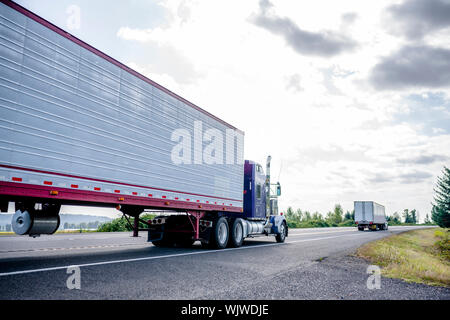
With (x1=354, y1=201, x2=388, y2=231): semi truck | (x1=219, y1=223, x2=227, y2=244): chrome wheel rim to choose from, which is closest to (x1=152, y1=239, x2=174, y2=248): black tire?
(x1=219, y1=223, x2=227, y2=244): chrome wheel rim

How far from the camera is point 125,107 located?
8570mm

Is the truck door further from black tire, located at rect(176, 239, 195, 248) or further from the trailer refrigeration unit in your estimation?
black tire, located at rect(176, 239, 195, 248)

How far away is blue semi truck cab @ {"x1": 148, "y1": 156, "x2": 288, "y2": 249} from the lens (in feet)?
39.6

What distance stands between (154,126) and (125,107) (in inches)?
46.4

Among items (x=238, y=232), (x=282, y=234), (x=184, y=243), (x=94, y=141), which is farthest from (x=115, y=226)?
(x=94, y=141)

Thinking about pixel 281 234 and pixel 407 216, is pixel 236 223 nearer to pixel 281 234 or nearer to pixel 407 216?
pixel 281 234

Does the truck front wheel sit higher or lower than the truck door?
lower

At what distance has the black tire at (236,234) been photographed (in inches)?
514

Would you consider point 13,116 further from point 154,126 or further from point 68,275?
point 154,126

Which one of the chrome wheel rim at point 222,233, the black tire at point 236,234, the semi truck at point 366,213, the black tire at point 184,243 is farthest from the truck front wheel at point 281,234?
the semi truck at point 366,213

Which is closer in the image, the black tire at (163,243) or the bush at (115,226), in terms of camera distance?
the black tire at (163,243)

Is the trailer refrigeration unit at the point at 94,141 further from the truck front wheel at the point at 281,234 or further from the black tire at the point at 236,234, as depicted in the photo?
the truck front wheel at the point at 281,234

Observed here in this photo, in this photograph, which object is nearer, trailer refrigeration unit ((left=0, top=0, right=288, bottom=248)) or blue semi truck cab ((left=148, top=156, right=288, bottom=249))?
trailer refrigeration unit ((left=0, top=0, right=288, bottom=248))
